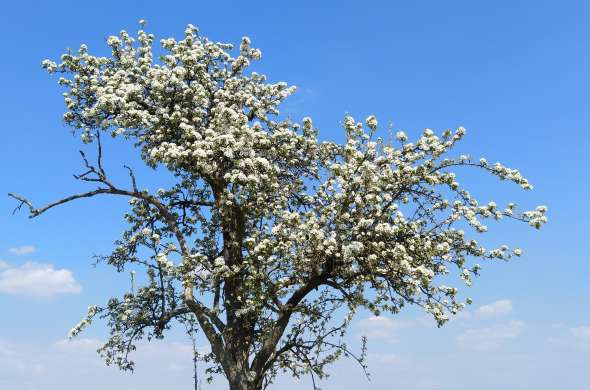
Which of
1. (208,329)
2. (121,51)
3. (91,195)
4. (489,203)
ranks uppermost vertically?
(121,51)

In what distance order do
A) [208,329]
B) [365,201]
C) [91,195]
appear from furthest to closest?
[91,195], [208,329], [365,201]

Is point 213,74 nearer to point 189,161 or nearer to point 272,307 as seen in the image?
point 189,161

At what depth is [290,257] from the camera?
64.8ft

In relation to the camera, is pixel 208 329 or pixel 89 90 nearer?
pixel 208 329

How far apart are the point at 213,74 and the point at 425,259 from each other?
1136 cm

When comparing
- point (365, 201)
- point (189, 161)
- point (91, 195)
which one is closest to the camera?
point (365, 201)

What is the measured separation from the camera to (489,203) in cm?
2039

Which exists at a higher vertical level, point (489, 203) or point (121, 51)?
point (121, 51)

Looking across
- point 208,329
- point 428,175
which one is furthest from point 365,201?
point 208,329

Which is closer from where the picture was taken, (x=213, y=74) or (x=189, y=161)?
(x=189, y=161)

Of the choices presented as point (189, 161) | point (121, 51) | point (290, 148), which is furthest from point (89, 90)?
point (290, 148)

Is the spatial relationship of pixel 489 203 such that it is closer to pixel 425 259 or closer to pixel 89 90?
pixel 425 259

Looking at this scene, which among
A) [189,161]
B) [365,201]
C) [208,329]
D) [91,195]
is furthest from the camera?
[91,195]

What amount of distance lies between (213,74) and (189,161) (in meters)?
5.52
